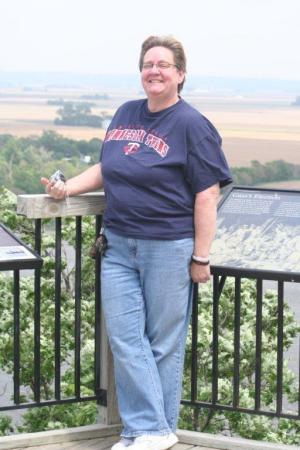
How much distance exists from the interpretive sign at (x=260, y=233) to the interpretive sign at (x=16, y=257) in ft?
2.50

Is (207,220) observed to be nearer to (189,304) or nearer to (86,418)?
(189,304)

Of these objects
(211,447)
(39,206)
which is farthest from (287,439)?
(39,206)

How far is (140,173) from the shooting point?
387cm

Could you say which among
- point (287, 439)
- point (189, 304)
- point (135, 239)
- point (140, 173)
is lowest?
point (287, 439)

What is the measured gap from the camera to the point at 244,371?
644cm

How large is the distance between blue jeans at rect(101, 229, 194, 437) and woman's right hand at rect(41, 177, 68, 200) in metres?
0.25

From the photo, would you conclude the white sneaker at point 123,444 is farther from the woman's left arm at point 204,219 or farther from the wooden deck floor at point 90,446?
the woman's left arm at point 204,219

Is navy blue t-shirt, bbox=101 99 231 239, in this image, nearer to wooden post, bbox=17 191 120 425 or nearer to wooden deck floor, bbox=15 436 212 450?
wooden post, bbox=17 191 120 425

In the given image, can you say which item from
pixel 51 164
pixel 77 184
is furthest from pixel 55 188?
pixel 51 164

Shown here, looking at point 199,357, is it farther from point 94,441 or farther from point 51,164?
point 51,164

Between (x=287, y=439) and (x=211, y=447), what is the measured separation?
1.72 meters

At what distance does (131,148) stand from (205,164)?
0.29 metres

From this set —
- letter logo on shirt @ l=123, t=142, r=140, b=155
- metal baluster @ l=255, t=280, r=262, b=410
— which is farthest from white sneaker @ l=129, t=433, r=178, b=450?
letter logo on shirt @ l=123, t=142, r=140, b=155

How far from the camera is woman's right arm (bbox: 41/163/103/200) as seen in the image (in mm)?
4145
